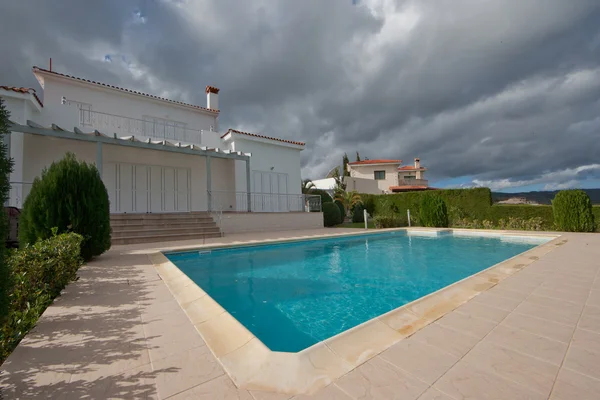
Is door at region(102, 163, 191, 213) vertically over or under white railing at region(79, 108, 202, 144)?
under

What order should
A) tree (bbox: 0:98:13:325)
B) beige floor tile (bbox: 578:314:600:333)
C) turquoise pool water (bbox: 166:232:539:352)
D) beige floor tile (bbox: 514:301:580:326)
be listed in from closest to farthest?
tree (bbox: 0:98:13:325) < beige floor tile (bbox: 578:314:600:333) < beige floor tile (bbox: 514:301:580:326) < turquoise pool water (bbox: 166:232:539:352)

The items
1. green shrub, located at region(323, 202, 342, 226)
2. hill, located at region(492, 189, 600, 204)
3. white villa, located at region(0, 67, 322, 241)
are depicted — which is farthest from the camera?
green shrub, located at region(323, 202, 342, 226)

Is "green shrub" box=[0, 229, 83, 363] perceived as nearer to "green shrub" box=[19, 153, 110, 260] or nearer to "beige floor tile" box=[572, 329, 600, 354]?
"green shrub" box=[19, 153, 110, 260]

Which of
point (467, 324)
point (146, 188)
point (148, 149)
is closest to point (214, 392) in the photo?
point (467, 324)

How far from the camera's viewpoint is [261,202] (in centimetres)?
1728

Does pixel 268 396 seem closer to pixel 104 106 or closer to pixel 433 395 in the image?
pixel 433 395

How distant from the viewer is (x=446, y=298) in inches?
140

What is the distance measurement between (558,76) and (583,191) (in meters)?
9.35

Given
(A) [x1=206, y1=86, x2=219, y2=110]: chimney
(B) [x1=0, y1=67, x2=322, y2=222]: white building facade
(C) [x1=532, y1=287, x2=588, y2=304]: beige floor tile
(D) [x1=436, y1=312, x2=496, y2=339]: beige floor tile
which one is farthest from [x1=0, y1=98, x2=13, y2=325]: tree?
(A) [x1=206, y1=86, x2=219, y2=110]: chimney

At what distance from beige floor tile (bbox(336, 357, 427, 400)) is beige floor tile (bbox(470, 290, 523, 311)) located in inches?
88.3

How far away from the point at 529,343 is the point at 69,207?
878 centimetres

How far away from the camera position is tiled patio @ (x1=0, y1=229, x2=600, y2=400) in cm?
172

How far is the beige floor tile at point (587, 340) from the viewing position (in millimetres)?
2262

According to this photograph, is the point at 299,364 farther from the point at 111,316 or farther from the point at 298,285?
the point at 298,285
